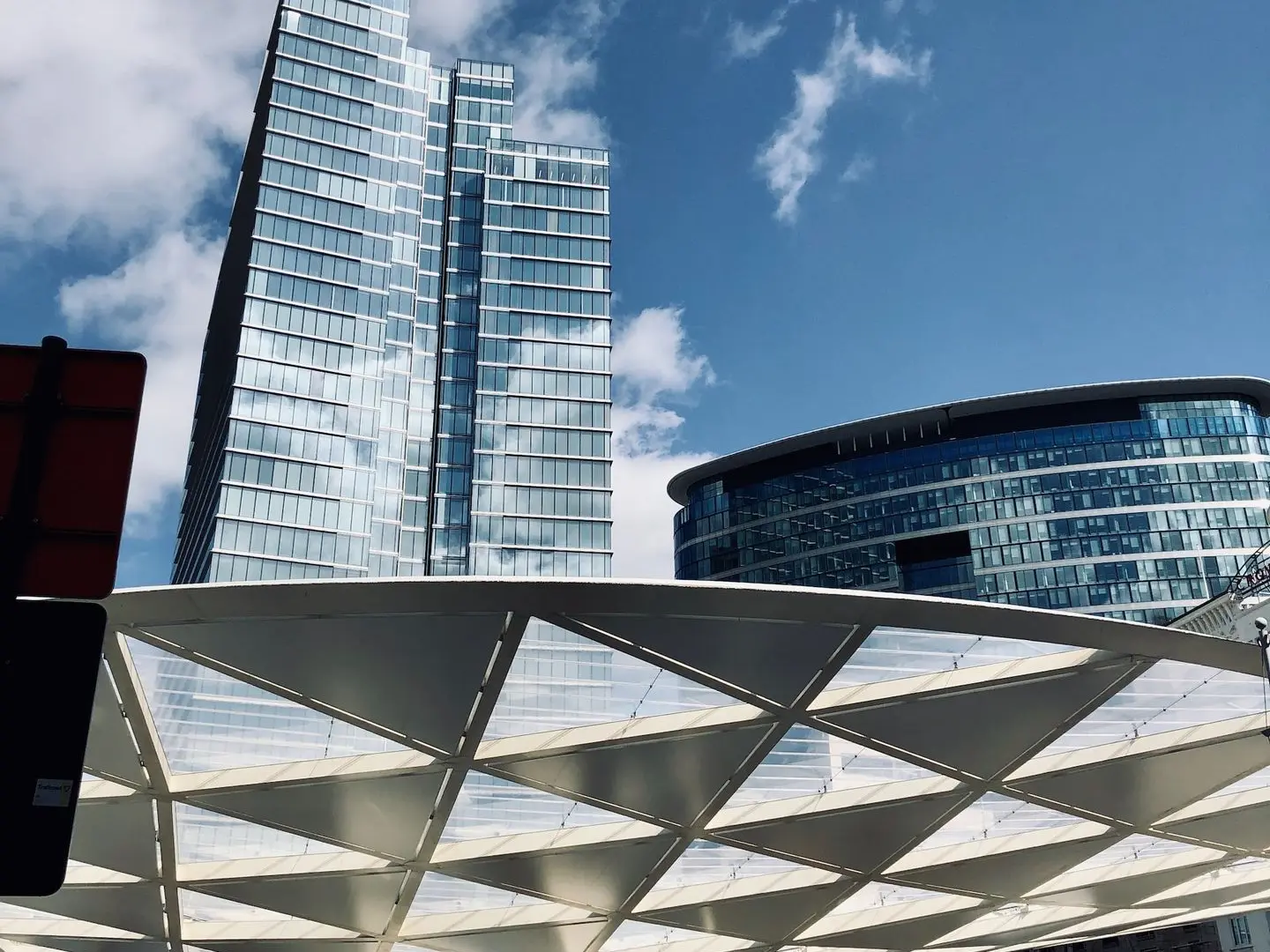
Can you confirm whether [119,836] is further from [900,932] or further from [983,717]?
[900,932]

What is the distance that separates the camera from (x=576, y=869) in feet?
82.6

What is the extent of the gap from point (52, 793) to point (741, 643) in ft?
43.0

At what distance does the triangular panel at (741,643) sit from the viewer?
53.5 feet

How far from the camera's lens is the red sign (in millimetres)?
4633

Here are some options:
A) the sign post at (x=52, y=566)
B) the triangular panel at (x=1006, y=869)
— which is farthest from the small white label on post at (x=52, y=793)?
the triangular panel at (x=1006, y=869)

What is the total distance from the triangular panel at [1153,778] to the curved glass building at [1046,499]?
125m

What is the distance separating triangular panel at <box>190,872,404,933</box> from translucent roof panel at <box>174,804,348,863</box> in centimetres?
92

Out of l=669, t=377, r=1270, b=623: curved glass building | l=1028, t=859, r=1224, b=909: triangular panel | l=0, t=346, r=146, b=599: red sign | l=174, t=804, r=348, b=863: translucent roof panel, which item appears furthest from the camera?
l=669, t=377, r=1270, b=623: curved glass building

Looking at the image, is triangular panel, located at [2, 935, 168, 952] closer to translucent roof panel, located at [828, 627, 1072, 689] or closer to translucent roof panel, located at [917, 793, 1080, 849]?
translucent roof panel, located at [917, 793, 1080, 849]

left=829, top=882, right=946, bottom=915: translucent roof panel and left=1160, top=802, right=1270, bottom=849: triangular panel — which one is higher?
left=1160, top=802, right=1270, bottom=849: triangular panel

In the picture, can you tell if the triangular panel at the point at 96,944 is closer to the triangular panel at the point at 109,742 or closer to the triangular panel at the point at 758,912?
the triangular panel at the point at 109,742

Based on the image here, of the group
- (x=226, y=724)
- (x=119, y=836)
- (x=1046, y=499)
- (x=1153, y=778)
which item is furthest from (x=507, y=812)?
(x=1046, y=499)

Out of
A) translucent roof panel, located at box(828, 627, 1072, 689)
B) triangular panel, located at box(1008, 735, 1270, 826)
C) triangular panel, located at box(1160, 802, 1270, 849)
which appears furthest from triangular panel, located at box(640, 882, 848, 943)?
translucent roof panel, located at box(828, 627, 1072, 689)

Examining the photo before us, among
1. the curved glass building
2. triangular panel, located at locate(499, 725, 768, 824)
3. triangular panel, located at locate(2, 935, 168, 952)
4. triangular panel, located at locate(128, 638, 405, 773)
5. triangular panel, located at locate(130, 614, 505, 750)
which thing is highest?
the curved glass building
